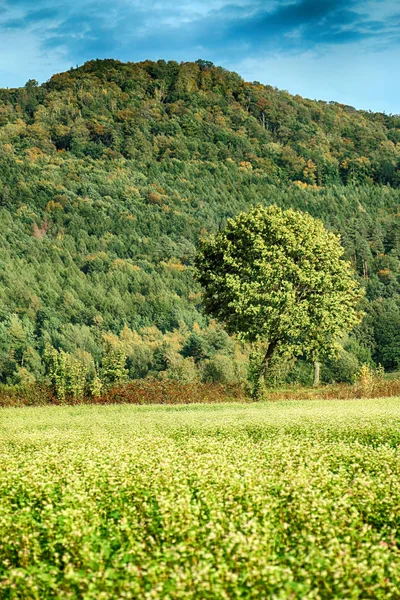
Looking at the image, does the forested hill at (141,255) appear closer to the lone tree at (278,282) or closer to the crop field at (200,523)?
the lone tree at (278,282)

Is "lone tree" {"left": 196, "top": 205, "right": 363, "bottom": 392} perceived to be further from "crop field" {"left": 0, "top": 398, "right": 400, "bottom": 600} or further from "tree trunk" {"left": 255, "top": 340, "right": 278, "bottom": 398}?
"crop field" {"left": 0, "top": 398, "right": 400, "bottom": 600}

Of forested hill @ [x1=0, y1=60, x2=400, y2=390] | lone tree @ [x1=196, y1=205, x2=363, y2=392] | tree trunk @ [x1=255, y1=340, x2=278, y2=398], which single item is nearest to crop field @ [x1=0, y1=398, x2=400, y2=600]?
lone tree @ [x1=196, y1=205, x2=363, y2=392]

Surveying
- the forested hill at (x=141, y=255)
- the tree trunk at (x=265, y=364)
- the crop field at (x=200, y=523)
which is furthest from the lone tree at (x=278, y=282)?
the forested hill at (x=141, y=255)

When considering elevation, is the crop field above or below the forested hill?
below

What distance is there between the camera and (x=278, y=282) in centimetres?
4406

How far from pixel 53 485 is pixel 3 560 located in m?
2.55

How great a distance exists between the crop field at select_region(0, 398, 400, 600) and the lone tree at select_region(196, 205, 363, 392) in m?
26.2

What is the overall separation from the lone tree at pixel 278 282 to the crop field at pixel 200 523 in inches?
1031

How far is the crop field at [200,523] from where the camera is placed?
777cm

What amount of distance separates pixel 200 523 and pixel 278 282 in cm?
3466

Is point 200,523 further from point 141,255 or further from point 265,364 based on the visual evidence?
point 141,255

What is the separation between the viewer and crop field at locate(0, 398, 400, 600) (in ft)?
25.5

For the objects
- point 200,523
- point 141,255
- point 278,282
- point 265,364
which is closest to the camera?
point 200,523

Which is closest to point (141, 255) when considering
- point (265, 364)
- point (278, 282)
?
point (265, 364)
